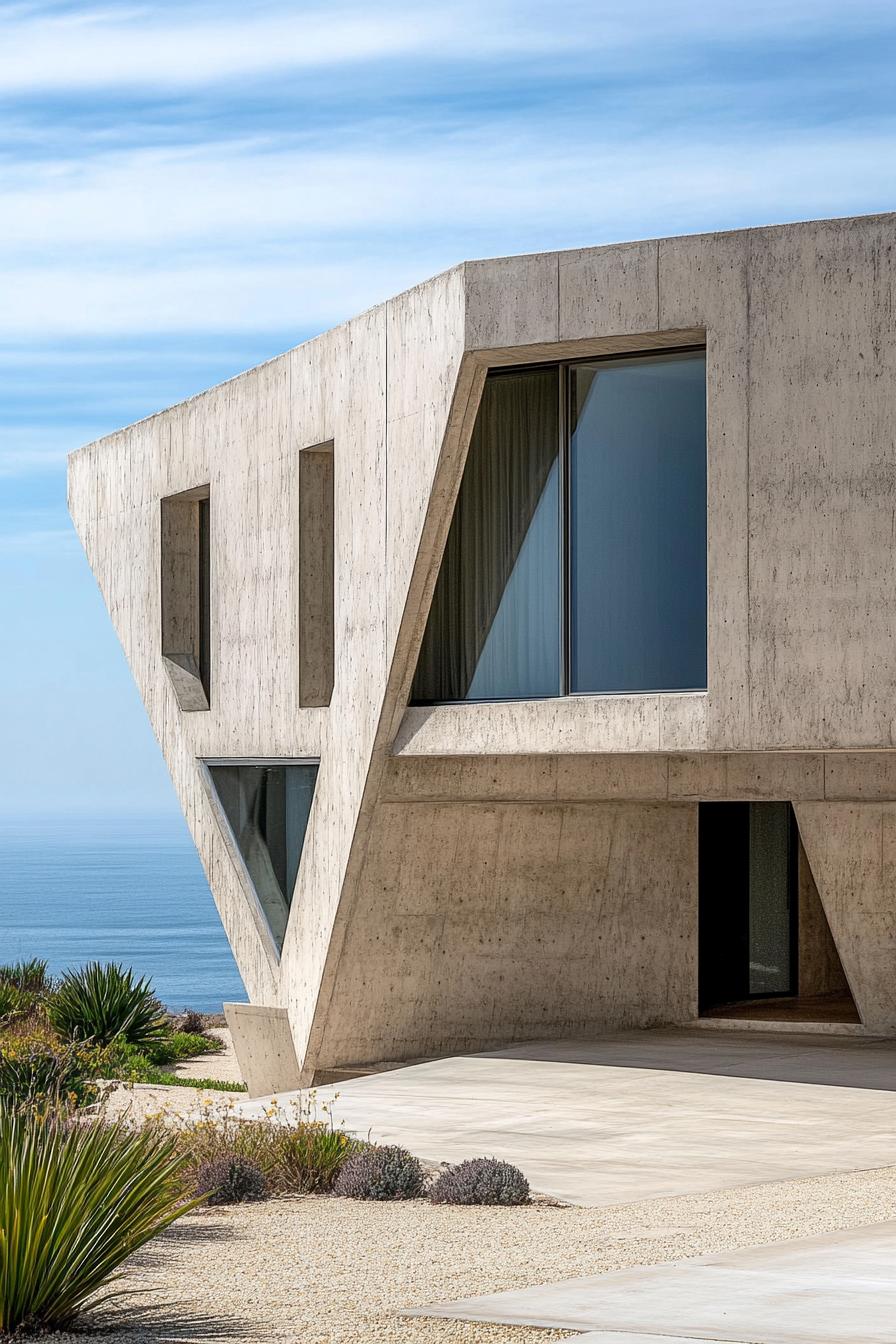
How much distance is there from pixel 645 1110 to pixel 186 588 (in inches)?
400

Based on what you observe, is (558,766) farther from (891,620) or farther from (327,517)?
(891,620)

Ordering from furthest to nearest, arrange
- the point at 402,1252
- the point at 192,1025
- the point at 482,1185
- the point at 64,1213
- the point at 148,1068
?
the point at 192,1025, the point at 148,1068, the point at 482,1185, the point at 402,1252, the point at 64,1213

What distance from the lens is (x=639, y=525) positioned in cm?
1511

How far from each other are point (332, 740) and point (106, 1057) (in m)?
4.23

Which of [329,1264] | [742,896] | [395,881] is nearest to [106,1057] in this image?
[395,881]

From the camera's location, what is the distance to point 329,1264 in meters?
8.64

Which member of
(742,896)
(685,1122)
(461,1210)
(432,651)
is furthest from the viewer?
(742,896)

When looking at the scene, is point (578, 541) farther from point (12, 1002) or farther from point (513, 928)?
point (12, 1002)

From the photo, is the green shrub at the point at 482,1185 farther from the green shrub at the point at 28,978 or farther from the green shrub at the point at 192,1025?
the green shrub at the point at 28,978

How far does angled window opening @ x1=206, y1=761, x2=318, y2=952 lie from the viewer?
1886 centimetres

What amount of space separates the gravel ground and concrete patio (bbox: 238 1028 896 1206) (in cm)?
65

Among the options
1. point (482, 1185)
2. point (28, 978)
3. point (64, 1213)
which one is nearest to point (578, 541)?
point (482, 1185)

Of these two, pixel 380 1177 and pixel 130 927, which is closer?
pixel 380 1177

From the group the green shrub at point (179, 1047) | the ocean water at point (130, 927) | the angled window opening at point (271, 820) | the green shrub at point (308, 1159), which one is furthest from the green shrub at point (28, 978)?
the green shrub at point (308, 1159)
